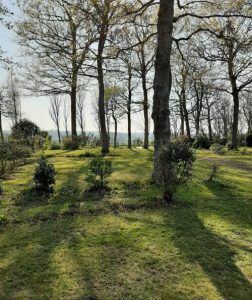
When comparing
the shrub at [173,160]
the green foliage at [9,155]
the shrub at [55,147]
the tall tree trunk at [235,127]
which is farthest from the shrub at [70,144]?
the shrub at [173,160]

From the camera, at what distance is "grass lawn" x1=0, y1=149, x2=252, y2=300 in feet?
15.7

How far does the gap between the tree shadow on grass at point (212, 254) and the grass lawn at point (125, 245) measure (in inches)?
0.5

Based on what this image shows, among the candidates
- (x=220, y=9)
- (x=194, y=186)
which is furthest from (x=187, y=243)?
(x=220, y=9)

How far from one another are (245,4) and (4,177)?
1008 cm

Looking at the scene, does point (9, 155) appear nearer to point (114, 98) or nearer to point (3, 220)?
point (3, 220)

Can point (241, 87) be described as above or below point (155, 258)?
above

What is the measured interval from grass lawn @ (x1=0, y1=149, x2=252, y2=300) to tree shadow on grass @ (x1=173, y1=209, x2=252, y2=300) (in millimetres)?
14

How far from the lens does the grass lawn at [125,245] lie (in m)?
4.79

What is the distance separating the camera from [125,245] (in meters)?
6.17

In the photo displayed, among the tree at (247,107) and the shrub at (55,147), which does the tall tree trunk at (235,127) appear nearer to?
the shrub at (55,147)

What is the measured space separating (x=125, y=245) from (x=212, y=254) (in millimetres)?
1406

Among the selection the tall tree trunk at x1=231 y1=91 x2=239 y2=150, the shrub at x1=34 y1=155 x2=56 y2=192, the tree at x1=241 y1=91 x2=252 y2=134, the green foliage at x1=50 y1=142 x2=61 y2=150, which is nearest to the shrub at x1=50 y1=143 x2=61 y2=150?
the green foliage at x1=50 y1=142 x2=61 y2=150

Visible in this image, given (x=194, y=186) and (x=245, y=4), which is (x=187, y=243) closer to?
(x=194, y=186)

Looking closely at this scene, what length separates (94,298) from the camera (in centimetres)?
449
